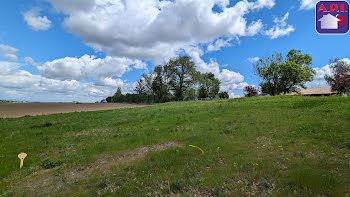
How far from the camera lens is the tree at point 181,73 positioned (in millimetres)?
71438

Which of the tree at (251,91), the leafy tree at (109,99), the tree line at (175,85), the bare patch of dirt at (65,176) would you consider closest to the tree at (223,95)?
the tree line at (175,85)

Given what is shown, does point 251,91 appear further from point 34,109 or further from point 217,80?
point 34,109

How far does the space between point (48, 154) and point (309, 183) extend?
13763 millimetres

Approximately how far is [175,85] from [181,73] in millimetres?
6821

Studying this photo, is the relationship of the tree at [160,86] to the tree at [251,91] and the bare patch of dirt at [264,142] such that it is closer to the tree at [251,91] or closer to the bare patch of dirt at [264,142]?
the tree at [251,91]

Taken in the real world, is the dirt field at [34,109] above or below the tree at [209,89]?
below

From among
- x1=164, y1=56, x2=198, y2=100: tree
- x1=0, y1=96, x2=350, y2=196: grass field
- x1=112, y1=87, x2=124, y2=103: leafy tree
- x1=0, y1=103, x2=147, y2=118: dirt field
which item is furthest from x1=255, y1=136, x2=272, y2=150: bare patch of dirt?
x1=112, y1=87, x2=124, y2=103: leafy tree

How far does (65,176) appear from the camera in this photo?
7.64 meters

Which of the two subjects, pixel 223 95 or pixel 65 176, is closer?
pixel 65 176

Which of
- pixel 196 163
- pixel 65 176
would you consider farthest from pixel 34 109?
pixel 196 163

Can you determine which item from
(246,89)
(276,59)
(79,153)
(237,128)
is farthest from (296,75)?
(79,153)

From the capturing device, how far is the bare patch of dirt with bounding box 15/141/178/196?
6723mm

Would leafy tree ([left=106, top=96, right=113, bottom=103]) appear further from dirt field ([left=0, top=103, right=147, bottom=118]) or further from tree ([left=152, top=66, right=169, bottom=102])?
dirt field ([left=0, top=103, right=147, bottom=118])

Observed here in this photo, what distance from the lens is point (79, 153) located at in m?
10.4
